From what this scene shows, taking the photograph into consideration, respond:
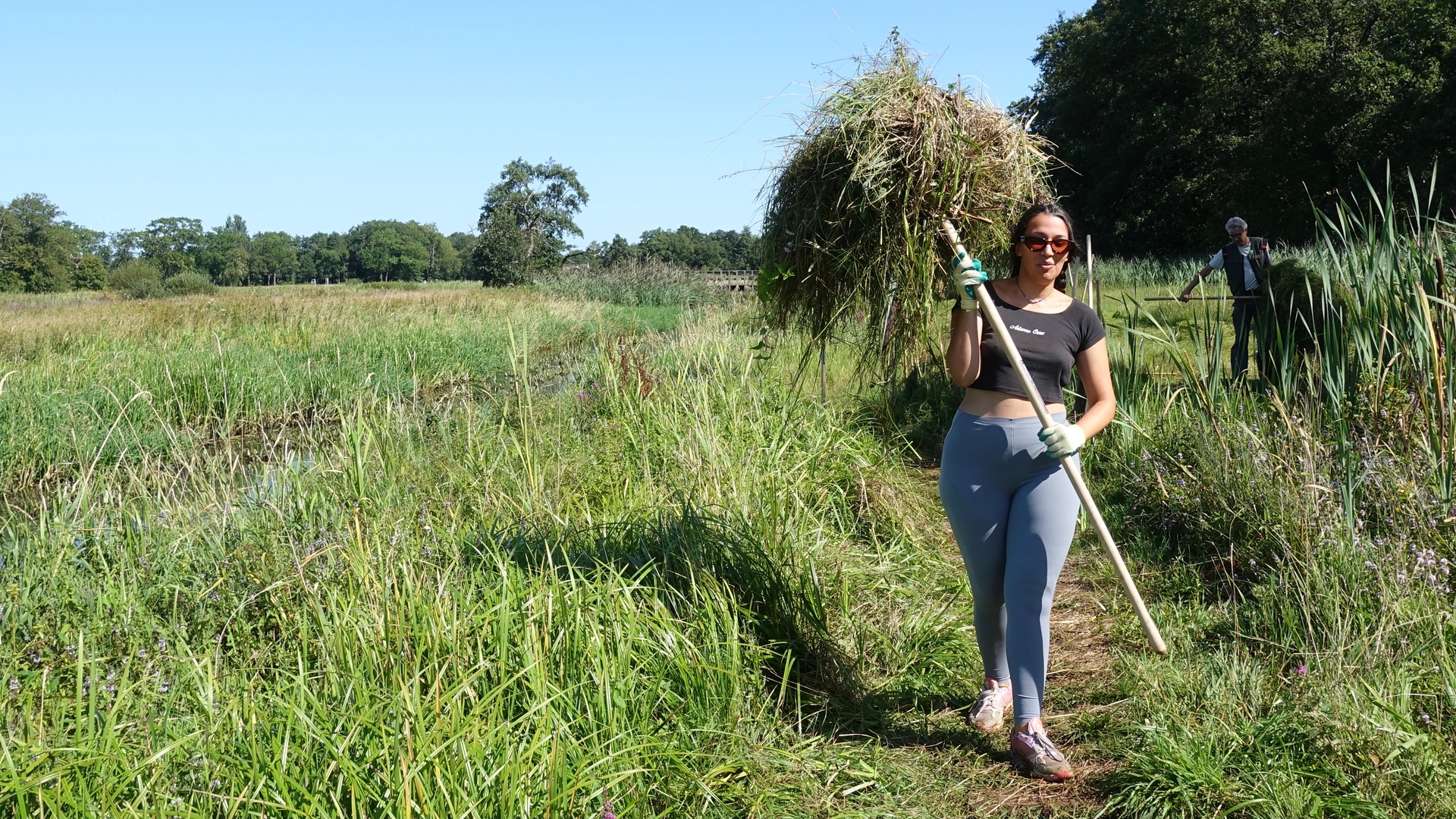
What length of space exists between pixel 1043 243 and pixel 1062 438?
589mm

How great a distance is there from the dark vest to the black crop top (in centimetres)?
659

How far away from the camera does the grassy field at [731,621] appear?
213 cm

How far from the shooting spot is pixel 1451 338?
3738 mm

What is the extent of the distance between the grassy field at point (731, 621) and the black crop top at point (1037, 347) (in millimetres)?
1019

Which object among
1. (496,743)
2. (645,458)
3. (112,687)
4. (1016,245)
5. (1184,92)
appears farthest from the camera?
(1184,92)

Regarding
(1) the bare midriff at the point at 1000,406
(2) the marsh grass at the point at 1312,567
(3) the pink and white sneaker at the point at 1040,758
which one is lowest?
(3) the pink and white sneaker at the point at 1040,758

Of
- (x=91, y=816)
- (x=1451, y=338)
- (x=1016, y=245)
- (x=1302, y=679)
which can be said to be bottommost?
(x=1302, y=679)

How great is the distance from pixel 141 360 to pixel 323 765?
438 inches

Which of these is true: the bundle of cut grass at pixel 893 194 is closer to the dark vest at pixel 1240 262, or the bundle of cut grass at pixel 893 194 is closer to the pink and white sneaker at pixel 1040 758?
the pink and white sneaker at pixel 1040 758

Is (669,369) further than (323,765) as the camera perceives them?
Yes

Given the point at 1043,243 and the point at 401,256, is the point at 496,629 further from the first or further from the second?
the point at 401,256

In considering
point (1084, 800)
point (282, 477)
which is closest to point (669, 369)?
point (282, 477)

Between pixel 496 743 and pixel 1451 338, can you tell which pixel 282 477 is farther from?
pixel 1451 338

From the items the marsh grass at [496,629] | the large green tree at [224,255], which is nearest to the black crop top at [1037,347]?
the marsh grass at [496,629]
